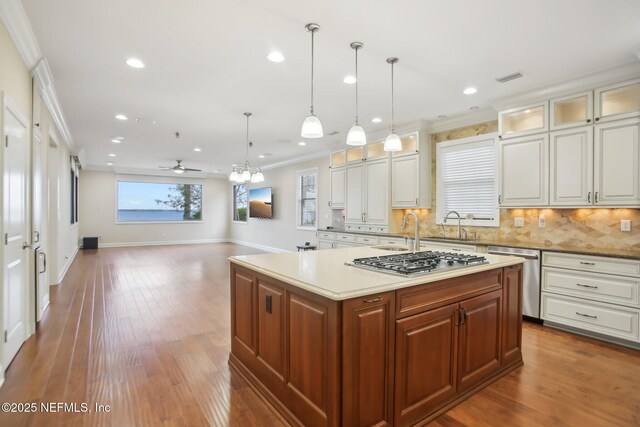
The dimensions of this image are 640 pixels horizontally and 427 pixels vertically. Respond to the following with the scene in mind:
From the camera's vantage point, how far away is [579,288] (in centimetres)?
344

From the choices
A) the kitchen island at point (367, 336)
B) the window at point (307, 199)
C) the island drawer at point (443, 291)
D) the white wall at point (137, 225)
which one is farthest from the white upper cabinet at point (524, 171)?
the white wall at point (137, 225)

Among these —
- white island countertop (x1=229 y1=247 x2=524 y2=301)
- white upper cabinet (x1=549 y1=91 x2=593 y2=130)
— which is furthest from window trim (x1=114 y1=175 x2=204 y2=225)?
white upper cabinet (x1=549 y1=91 x2=593 y2=130)

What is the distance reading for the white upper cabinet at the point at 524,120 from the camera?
394 cm

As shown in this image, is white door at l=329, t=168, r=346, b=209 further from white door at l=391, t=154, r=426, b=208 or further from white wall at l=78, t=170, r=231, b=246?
white wall at l=78, t=170, r=231, b=246

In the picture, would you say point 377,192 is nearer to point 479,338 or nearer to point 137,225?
point 479,338

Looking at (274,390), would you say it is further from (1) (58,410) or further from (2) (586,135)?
(2) (586,135)

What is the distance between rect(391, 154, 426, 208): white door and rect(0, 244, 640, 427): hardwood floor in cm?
238

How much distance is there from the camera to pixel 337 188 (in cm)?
689

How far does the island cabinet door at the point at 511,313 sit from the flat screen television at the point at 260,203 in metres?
7.98

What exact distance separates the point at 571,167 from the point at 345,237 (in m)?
3.55

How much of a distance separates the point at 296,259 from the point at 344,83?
A: 7.41ft

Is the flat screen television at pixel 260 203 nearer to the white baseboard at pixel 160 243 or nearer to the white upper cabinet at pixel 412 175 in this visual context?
the white baseboard at pixel 160 243

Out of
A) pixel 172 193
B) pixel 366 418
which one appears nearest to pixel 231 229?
pixel 172 193

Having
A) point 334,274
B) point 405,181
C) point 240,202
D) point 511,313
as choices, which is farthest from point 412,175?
point 240,202
